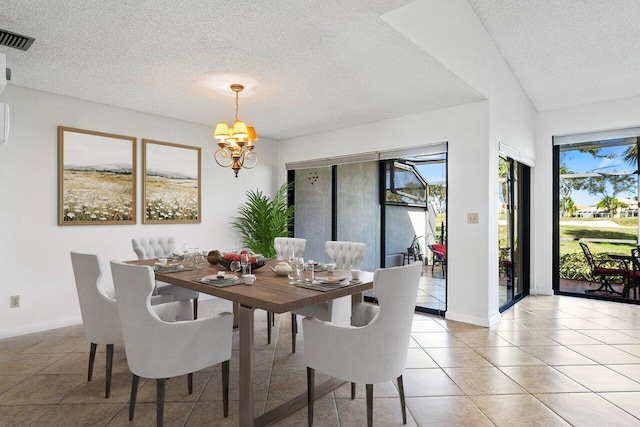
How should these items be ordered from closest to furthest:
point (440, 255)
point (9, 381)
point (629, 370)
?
1. point (9, 381)
2. point (629, 370)
3. point (440, 255)

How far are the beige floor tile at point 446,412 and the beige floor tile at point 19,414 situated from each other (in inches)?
91.0

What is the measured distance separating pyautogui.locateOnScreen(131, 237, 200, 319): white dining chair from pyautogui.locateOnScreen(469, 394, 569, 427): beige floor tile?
2.60 meters

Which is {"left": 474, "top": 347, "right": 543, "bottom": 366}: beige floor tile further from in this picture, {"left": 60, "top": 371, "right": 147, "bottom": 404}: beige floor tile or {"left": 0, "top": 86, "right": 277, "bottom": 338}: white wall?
{"left": 0, "top": 86, "right": 277, "bottom": 338}: white wall

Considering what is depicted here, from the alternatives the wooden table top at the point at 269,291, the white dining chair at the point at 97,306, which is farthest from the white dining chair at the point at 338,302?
the white dining chair at the point at 97,306

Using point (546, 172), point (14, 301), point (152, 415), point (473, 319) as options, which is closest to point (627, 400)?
point (473, 319)

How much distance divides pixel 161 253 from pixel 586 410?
12.8 feet

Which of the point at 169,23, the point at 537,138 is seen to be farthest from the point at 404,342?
the point at 537,138

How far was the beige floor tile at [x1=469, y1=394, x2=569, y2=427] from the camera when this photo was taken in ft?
7.07

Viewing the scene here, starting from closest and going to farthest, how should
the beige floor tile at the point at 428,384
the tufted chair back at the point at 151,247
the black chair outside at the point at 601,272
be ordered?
the beige floor tile at the point at 428,384, the tufted chair back at the point at 151,247, the black chair outside at the point at 601,272

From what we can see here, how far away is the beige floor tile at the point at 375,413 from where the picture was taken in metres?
2.14

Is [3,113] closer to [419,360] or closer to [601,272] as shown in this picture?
[419,360]

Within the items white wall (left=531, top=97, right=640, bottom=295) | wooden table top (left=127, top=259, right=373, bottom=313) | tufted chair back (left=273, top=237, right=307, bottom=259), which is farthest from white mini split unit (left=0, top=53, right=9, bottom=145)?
white wall (left=531, top=97, right=640, bottom=295)

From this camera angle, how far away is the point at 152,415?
2.19m

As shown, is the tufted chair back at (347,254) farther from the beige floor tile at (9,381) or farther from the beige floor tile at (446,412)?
the beige floor tile at (9,381)
